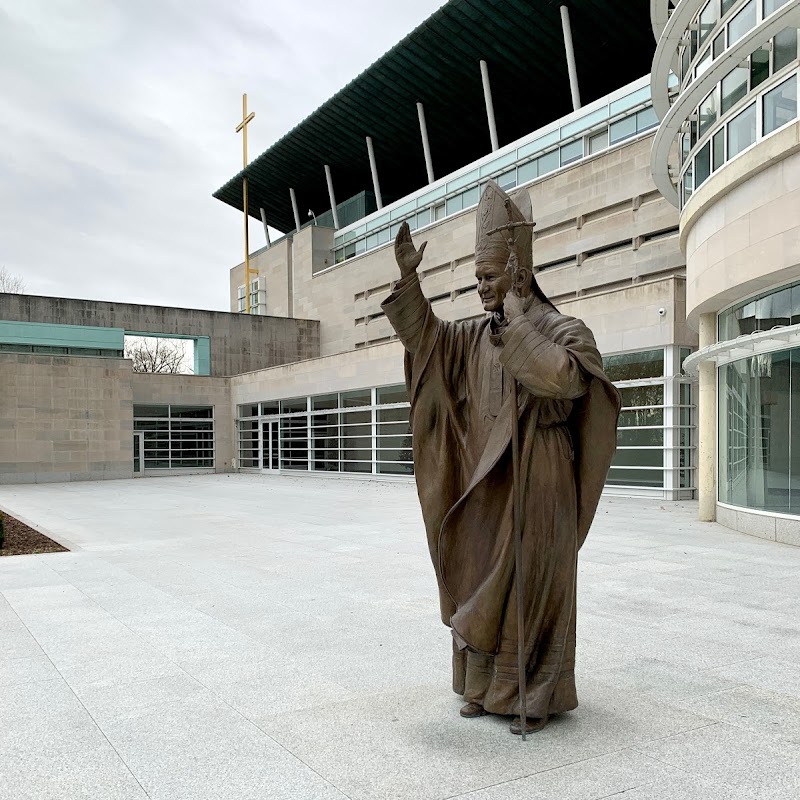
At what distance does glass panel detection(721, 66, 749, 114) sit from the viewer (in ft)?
39.5

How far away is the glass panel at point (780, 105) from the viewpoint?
10812mm

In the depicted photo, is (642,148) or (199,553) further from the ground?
(642,148)

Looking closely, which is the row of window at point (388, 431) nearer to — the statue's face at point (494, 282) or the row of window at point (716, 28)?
the row of window at point (716, 28)

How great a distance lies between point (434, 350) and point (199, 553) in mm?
7266

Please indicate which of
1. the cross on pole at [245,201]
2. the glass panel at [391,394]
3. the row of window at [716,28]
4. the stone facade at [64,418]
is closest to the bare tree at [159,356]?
the cross on pole at [245,201]

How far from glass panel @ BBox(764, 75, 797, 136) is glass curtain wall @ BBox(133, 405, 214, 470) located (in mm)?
29358

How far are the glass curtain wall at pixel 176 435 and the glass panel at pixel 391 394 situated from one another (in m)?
11.9

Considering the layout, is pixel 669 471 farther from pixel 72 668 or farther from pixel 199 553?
pixel 72 668

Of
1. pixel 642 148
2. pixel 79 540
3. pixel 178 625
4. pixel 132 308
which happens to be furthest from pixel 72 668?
pixel 132 308

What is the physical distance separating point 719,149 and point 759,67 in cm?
138

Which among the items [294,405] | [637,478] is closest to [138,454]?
[294,405]

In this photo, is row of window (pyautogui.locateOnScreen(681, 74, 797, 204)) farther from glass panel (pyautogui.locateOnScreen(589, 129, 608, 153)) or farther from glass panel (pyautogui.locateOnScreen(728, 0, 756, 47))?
glass panel (pyautogui.locateOnScreen(589, 129, 608, 153))

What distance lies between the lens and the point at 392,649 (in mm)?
5688

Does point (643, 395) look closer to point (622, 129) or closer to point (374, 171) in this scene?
point (622, 129)
